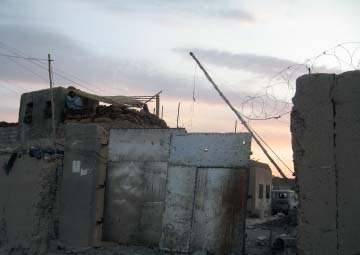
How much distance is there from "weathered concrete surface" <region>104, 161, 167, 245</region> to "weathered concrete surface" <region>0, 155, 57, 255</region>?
43.6 inches

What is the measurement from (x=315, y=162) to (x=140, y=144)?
5.04 m

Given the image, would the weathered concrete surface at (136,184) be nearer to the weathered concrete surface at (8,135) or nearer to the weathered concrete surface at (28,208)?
the weathered concrete surface at (28,208)

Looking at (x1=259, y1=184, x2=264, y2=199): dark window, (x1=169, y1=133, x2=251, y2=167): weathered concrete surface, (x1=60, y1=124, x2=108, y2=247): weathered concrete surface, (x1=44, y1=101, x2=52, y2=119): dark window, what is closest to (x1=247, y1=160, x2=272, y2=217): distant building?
(x1=259, y1=184, x2=264, y2=199): dark window

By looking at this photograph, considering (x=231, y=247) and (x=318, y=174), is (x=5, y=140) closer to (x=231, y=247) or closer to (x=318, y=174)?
(x=231, y=247)

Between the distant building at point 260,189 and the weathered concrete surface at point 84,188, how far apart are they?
15.7 m

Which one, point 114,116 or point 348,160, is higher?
point 114,116

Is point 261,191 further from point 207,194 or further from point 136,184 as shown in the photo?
point 207,194

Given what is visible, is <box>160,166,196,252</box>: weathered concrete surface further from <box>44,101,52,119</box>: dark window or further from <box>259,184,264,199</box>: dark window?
<box>259,184,264,199</box>: dark window

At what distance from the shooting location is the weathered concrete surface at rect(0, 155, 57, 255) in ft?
30.5

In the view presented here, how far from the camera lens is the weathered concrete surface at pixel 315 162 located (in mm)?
4465

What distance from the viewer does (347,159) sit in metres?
4.41

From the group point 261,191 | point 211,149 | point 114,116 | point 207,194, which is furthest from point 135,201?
point 261,191

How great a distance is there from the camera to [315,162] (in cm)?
456

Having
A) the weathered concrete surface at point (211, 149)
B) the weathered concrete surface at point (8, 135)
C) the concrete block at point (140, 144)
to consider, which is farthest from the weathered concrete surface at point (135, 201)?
the weathered concrete surface at point (8, 135)
